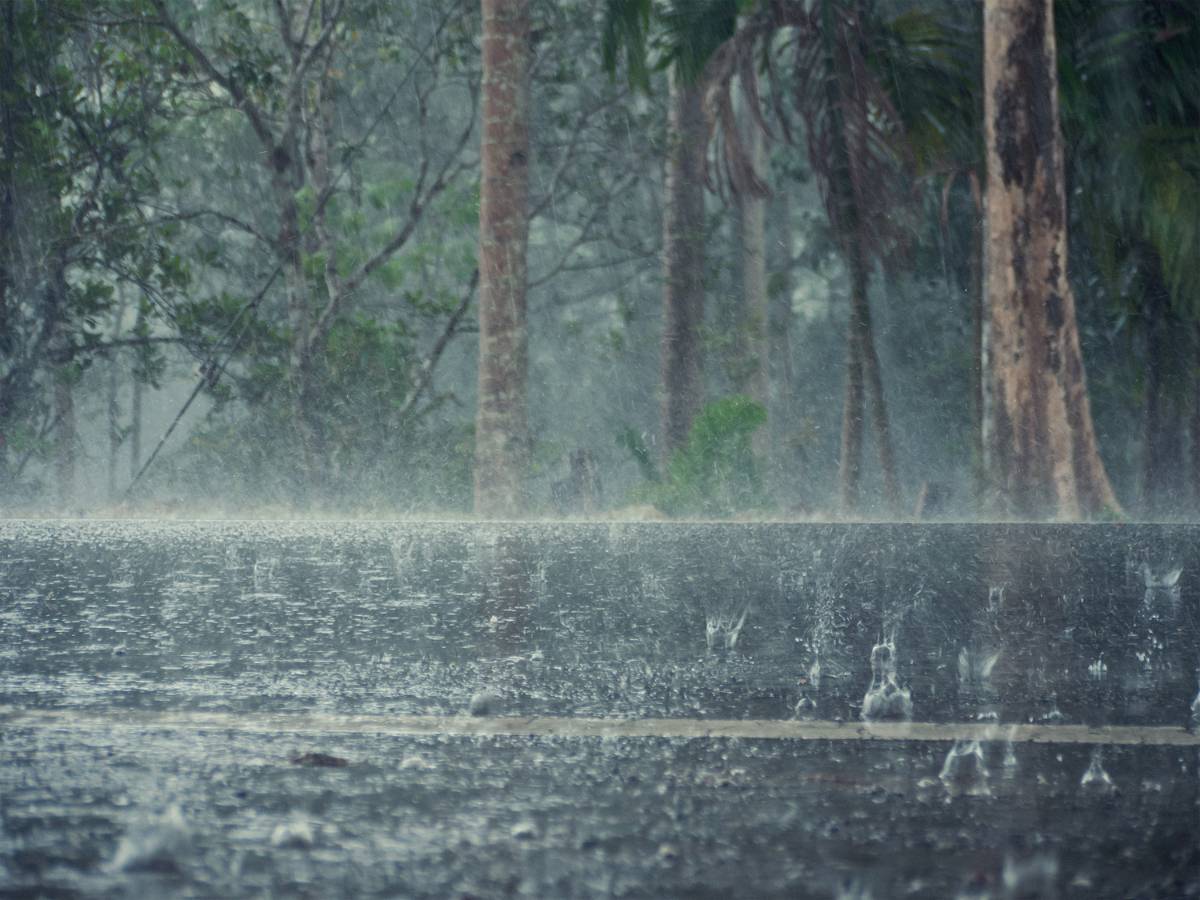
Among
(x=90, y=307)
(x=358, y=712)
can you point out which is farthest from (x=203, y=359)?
(x=358, y=712)

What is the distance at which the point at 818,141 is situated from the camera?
53.1 feet

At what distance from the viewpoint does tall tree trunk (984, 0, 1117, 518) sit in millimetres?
11625

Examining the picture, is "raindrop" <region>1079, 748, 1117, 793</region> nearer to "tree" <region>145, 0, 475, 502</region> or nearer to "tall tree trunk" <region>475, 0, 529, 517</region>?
"tall tree trunk" <region>475, 0, 529, 517</region>

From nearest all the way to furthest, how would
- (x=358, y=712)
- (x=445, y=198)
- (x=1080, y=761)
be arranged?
1. (x=1080, y=761)
2. (x=358, y=712)
3. (x=445, y=198)

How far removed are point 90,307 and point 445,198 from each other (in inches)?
454

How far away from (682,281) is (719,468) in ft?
23.8

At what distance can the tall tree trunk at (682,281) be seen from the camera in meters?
20.4

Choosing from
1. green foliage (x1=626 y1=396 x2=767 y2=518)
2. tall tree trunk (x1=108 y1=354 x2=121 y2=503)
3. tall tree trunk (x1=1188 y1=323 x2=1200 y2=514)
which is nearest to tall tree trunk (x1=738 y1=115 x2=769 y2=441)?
tall tree trunk (x1=1188 y1=323 x2=1200 y2=514)

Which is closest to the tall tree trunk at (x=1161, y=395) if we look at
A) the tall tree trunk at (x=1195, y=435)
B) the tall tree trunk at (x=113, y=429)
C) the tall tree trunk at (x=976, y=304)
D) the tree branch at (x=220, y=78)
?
the tall tree trunk at (x=1195, y=435)

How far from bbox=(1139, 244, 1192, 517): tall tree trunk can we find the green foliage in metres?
5.77

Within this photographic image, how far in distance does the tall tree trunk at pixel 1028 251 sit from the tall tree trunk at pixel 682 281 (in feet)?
27.5

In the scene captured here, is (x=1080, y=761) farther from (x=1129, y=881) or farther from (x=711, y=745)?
(x=1129, y=881)

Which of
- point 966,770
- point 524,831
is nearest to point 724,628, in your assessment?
point 966,770

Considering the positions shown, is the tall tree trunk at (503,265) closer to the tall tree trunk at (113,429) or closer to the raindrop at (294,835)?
the tall tree trunk at (113,429)
